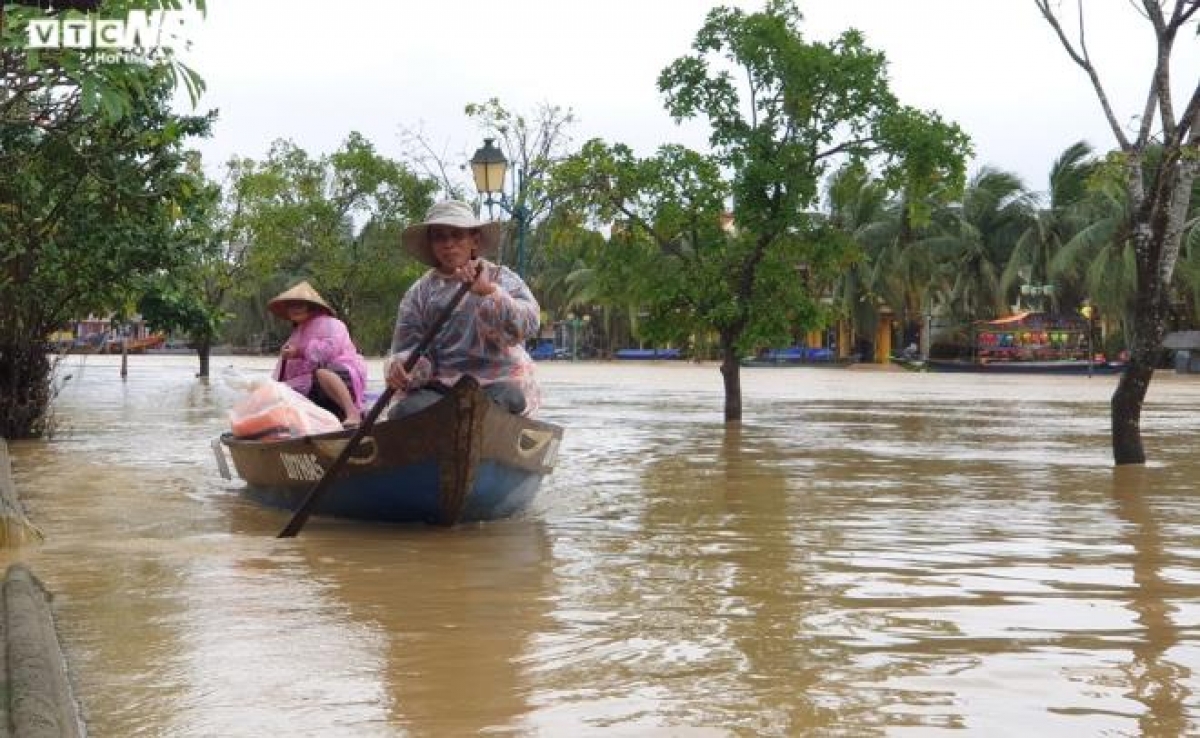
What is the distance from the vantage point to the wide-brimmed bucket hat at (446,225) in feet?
29.1

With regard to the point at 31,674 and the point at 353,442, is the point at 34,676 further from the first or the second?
the point at 353,442

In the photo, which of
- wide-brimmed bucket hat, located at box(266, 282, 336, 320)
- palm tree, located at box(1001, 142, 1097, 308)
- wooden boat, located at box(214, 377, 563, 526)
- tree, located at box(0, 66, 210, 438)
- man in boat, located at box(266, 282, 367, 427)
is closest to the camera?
wooden boat, located at box(214, 377, 563, 526)

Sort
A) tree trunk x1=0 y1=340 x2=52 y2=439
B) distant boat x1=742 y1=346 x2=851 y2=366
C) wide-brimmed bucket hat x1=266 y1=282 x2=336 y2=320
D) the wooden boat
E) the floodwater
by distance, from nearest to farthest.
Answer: the floodwater
the wooden boat
wide-brimmed bucket hat x1=266 y1=282 x2=336 y2=320
tree trunk x1=0 y1=340 x2=52 y2=439
distant boat x1=742 y1=346 x2=851 y2=366

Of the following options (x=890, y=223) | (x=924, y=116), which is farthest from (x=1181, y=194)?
(x=890, y=223)

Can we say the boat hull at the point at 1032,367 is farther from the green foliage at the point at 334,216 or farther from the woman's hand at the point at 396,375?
the woman's hand at the point at 396,375

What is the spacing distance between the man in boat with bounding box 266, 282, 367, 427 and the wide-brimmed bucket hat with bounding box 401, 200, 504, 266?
196 centimetres

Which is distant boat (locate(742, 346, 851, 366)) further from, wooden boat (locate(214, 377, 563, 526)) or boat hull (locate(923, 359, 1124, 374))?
wooden boat (locate(214, 377, 563, 526))

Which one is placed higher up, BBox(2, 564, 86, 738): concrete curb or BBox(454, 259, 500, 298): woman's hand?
BBox(454, 259, 500, 298): woman's hand

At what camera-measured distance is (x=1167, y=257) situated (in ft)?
42.1

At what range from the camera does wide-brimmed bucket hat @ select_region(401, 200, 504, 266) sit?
29.1 feet

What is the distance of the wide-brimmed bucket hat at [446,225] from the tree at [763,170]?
994cm

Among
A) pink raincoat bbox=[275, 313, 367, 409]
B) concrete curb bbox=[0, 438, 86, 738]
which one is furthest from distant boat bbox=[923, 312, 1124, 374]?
concrete curb bbox=[0, 438, 86, 738]

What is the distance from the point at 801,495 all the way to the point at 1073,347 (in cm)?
5163

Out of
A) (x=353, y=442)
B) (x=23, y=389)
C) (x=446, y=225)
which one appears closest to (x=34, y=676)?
(x=353, y=442)
